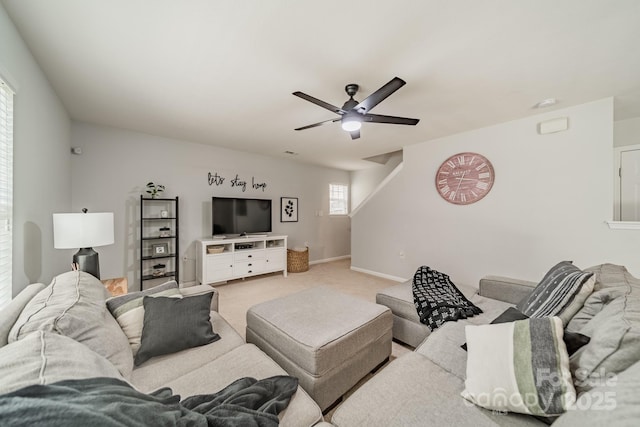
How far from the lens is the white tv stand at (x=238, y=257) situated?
3626mm

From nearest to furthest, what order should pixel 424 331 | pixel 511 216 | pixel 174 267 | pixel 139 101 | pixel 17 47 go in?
1. pixel 17 47
2. pixel 424 331
3. pixel 139 101
4. pixel 511 216
5. pixel 174 267

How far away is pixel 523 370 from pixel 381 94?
1790 mm

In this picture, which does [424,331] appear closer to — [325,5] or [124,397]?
[124,397]

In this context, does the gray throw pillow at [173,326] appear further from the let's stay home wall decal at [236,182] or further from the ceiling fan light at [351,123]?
the let's stay home wall decal at [236,182]

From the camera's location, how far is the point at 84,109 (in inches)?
105

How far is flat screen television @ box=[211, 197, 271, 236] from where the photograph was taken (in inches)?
157

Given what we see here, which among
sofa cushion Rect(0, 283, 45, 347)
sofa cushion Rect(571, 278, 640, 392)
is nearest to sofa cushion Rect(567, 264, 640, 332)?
sofa cushion Rect(571, 278, 640, 392)

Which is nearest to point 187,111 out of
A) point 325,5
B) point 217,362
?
point 325,5

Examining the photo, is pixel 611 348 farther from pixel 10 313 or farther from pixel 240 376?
pixel 10 313

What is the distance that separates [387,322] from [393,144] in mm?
3009

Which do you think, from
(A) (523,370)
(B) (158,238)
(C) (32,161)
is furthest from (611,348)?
(B) (158,238)

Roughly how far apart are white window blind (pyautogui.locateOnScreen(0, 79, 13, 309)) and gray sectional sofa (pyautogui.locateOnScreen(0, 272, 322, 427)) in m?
0.19

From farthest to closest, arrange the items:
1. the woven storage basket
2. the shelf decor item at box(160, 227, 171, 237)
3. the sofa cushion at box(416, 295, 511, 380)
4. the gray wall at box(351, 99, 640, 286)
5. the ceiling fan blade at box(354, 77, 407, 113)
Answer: the woven storage basket < the shelf decor item at box(160, 227, 171, 237) < the gray wall at box(351, 99, 640, 286) < the ceiling fan blade at box(354, 77, 407, 113) < the sofa cushion at box(416, 295, 511, 380)

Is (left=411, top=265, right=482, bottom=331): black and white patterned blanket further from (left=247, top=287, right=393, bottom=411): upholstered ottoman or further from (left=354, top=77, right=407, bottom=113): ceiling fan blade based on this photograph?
(left=354, top=77, right=407, bottom=113): ceiling fan blade
